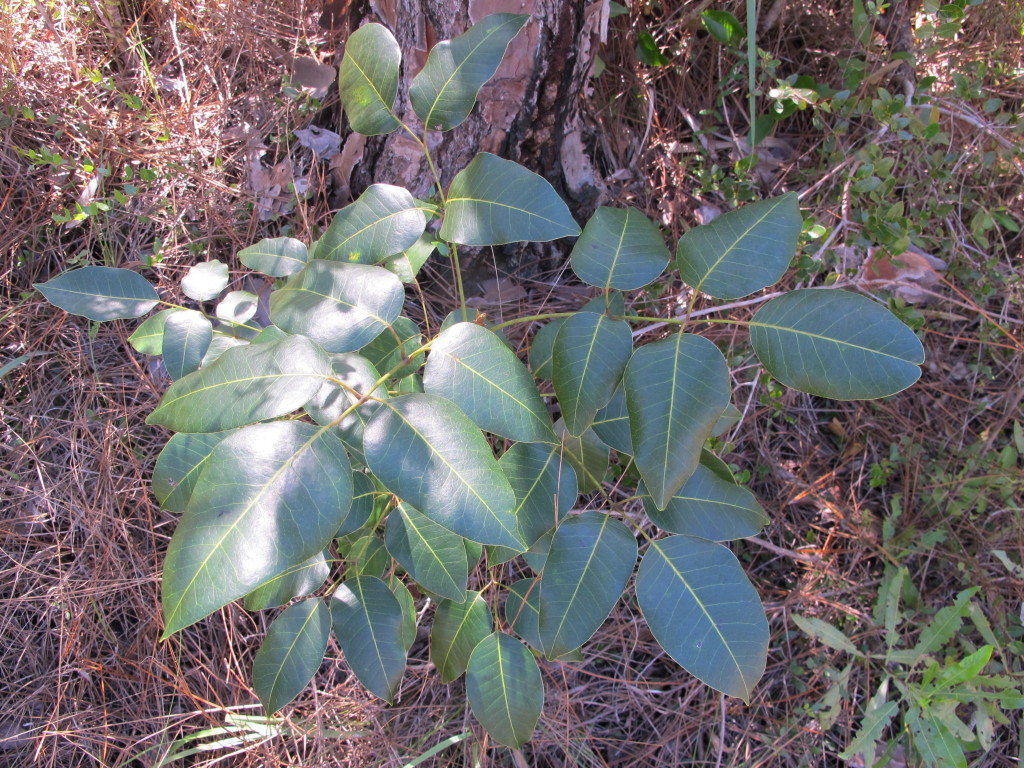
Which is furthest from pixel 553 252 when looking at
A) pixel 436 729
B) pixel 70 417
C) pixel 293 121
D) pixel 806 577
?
pixel 70 417

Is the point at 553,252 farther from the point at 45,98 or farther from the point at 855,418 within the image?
the point at 45,98

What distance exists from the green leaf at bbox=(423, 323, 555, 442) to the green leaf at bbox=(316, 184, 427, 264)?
0.23 m

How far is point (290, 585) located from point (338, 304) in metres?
0.48

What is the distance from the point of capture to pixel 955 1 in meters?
1.66

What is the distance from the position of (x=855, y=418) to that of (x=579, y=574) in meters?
1.37

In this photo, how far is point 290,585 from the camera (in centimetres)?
105

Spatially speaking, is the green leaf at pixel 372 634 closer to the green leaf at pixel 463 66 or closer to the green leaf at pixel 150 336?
the green leaf at pixel 150 336

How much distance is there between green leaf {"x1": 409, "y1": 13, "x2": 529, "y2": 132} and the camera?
973 mm

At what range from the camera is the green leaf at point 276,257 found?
1156 mm

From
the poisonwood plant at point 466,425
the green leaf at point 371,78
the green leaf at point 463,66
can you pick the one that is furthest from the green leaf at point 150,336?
the green leaf at point 463,66

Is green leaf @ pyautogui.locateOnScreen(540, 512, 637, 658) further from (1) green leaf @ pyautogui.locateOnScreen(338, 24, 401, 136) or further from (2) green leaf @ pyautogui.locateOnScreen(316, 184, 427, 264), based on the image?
(1) green leaf @ pyautogui.locateOnScreen(338, 24, 401, 136)

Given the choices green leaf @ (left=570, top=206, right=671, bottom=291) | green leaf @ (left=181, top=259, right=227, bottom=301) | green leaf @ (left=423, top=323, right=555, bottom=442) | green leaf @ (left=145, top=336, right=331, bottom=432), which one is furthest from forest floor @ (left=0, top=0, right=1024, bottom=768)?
green leaf @ (left=145, top=336, right=331, bottom=432)

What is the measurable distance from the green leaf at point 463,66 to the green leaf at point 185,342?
507mm

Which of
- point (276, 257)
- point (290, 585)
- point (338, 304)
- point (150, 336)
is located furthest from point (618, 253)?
point (150, 336)
